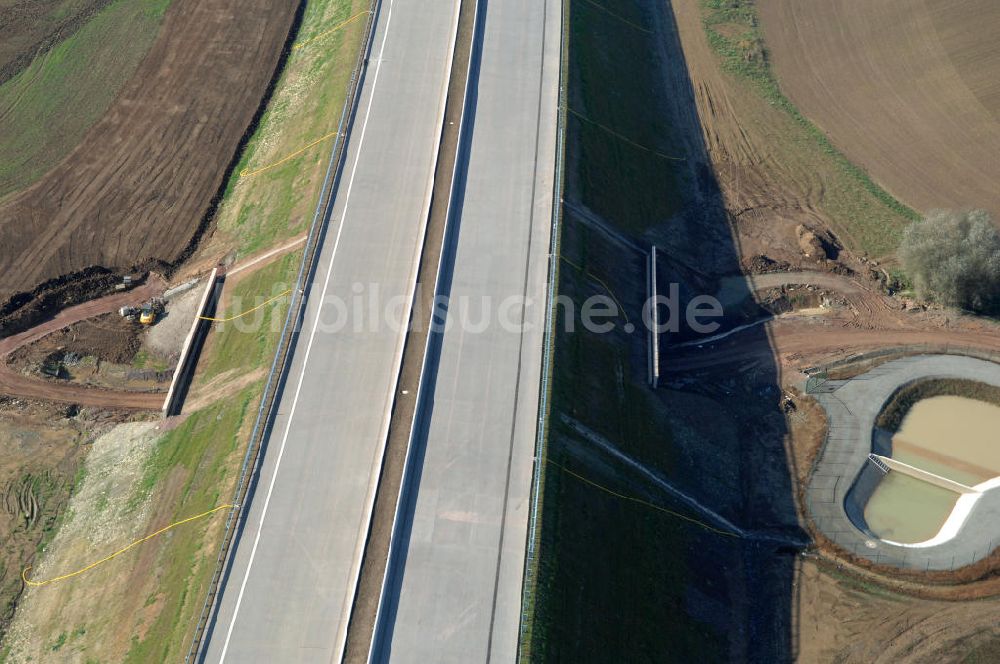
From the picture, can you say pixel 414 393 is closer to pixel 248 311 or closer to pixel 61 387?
pixel 248 311

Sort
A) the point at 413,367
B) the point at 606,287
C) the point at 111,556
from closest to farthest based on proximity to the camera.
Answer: the point at 111,556 < the point at 413,367 < the point at 606,287

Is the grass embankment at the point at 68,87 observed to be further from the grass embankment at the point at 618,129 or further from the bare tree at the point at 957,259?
the bare tree at the point at 957,259

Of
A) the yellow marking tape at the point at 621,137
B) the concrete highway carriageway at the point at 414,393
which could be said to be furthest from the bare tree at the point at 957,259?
the concrete highway carriageway at the point at 414,393

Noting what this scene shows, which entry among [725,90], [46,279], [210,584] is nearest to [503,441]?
[210,584]

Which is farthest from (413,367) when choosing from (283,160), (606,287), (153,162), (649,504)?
(153,162)

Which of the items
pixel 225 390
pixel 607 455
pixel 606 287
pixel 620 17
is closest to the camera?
pixel 607 455

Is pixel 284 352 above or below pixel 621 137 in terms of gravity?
below
